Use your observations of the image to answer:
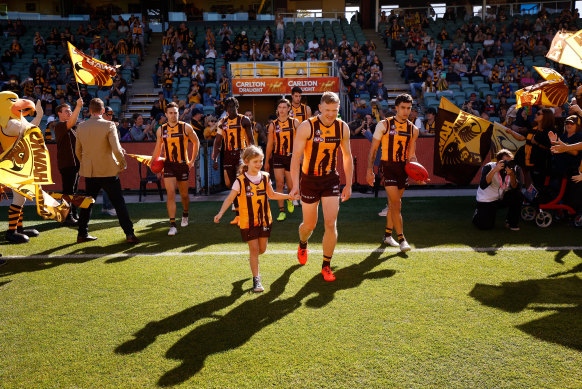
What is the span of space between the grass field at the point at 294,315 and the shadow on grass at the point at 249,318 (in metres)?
0.02

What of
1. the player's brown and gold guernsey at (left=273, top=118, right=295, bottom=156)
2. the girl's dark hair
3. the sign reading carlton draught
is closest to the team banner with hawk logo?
the girl's dark hair

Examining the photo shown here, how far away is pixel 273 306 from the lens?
4.06 meters

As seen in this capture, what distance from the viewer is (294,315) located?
3850mm

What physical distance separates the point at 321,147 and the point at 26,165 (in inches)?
156

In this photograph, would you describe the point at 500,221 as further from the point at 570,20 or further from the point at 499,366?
the point at 570,20

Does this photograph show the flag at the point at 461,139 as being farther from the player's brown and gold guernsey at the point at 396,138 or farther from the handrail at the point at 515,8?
the handrail at the point at 515,8

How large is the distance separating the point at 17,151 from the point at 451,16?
23.3 m

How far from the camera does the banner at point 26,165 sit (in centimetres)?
557

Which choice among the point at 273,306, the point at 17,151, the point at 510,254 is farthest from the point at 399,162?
the point at 17,151

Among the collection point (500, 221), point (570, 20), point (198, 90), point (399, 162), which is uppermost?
point (570, 20)

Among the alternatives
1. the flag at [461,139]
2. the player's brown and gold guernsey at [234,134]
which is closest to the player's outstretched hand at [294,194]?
the player's brown and gold guernsey at [234,134]

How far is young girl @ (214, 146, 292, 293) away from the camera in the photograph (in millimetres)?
4352

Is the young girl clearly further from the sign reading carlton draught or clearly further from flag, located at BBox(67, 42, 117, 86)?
the sign reading carlton draught

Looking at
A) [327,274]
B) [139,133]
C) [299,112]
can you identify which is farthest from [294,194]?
[139,133]
